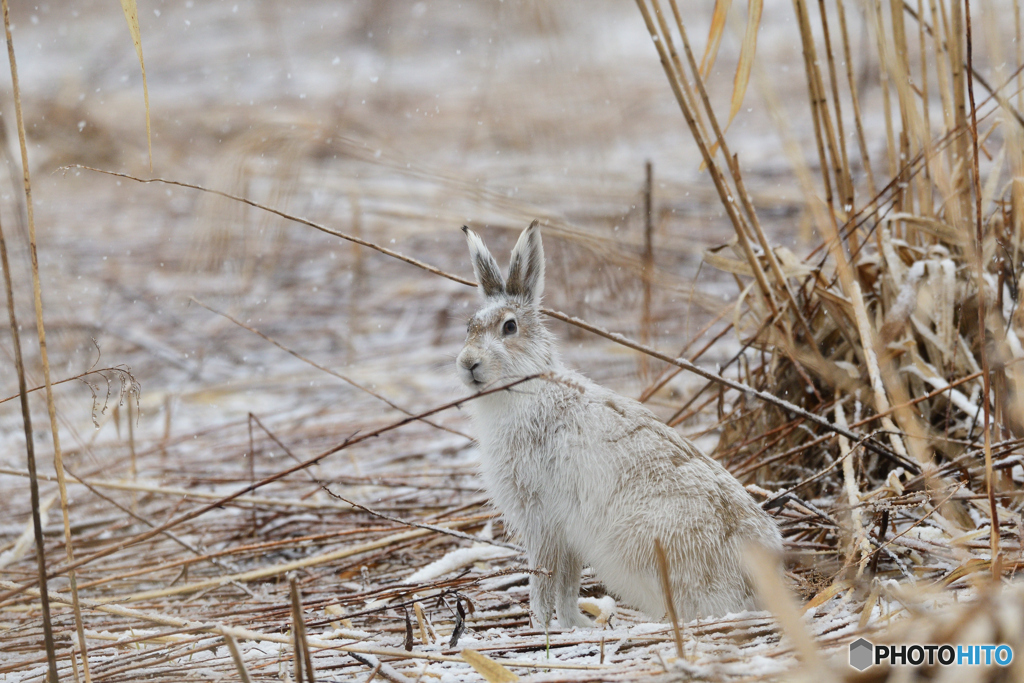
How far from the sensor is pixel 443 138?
8281mm

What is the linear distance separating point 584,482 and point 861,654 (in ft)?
2.80

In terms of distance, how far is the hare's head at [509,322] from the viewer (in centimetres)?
213

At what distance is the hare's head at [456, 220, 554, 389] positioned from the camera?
Result: 2129mm

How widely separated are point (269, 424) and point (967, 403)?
3.22 metres

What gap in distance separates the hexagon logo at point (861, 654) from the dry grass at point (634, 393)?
0.04 m

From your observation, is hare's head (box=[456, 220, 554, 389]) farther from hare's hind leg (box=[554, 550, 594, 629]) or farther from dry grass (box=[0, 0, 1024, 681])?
hare's hind leg (box=[554, 550, 594, 629])

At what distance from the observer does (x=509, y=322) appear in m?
2.26

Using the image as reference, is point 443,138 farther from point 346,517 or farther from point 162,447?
point 346,517

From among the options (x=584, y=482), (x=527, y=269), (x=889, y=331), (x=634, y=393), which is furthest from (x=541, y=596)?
(x=634, y=393)

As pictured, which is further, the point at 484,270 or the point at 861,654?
the point at 484,270

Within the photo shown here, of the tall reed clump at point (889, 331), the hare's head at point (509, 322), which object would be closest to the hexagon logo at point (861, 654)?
the tall reed clump at point (889, 331)

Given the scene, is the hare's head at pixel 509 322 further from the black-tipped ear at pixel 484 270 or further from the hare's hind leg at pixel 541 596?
the hare's hind leg at pixel 541 596

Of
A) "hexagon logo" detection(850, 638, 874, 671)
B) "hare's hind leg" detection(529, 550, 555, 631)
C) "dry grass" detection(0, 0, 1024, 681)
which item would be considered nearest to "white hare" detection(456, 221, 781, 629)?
"hare's hind leg" detection(529, 550, 555, 631)

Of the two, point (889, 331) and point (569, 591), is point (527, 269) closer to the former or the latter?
point (569, 591)
